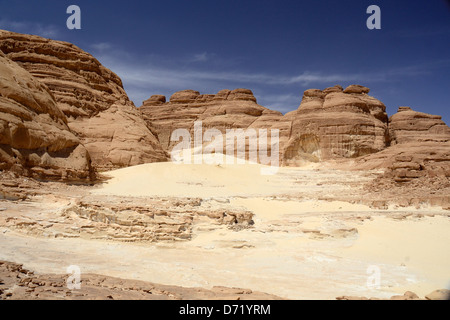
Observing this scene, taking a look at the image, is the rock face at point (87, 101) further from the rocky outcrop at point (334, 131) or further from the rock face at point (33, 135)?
the rocky outcrop at point (334, 131)

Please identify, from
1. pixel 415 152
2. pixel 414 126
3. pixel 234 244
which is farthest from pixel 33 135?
pixel 414 126

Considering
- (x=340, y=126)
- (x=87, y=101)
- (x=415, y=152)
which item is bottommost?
(x=415, y=152)

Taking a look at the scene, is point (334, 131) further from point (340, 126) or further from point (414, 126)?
point (414, 126)

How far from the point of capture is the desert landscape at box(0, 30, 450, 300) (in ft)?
16.3

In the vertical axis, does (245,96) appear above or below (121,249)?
above

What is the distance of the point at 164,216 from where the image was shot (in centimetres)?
903

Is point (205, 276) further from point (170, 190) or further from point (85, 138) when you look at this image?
point (85, 138)

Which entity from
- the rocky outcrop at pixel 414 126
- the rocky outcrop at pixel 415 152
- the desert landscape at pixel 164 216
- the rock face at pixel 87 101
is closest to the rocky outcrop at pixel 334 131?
the rocky outcrop at pixel 415 152

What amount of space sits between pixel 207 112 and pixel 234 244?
166 feet

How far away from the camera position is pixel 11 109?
41.2 ft

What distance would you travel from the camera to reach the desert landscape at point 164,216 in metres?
4.98

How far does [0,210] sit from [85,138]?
48.2ft
